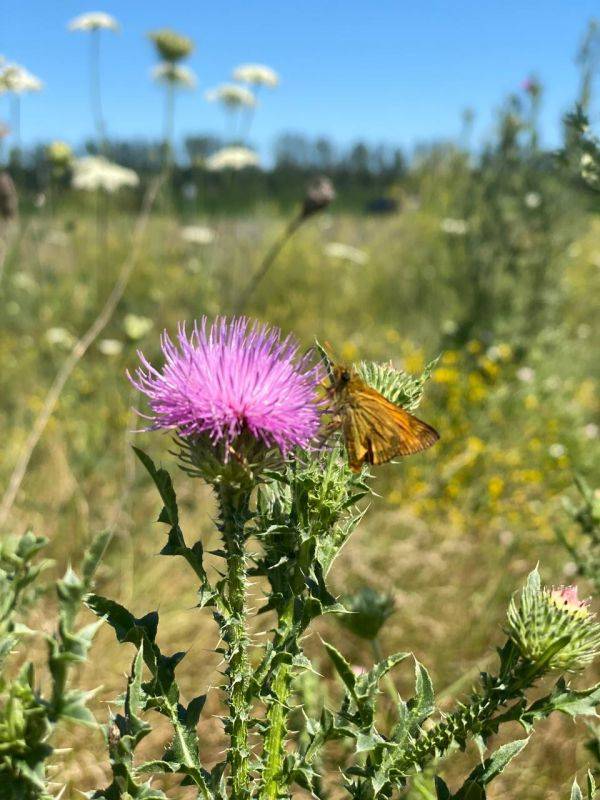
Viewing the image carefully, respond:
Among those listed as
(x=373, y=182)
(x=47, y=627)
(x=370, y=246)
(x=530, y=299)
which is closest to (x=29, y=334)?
(x=47, y=627)

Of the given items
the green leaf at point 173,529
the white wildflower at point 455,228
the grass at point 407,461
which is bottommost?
the grass at point 407,461

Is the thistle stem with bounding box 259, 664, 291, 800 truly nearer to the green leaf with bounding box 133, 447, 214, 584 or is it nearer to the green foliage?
the green leaf with bounding box 133, 447, 214, 584

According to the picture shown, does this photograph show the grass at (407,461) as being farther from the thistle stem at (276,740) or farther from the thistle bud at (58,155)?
the thistle stem at (276,740)

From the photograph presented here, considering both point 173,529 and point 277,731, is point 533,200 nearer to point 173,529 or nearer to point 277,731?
point 173,529

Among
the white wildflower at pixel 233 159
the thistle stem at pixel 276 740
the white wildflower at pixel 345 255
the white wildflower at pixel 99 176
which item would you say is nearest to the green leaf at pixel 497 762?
the thistle stem at pixel 276 740

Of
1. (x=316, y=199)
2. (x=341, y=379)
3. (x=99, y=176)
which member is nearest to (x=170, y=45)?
(x=99, y=176)

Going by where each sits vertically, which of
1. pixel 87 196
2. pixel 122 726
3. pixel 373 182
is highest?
pixel 122 726

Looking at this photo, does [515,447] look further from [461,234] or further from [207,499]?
[461,234]
